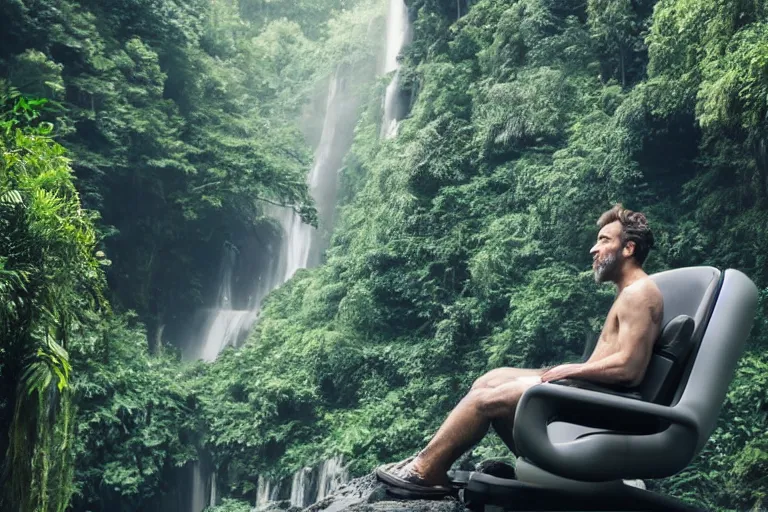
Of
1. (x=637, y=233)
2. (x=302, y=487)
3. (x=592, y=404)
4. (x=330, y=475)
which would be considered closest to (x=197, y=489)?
(x=302, y=487)

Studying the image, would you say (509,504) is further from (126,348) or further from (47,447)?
(126,348)

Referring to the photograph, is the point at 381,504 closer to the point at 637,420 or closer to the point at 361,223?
the point at 637,420

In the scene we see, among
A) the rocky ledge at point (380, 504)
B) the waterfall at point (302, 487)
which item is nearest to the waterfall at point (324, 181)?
the waterfall at point (302, 487)

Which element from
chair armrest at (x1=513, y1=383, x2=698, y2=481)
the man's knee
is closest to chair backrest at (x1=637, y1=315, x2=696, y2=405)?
chair armrest at (x1=513, y1=383, x2=698, y2=481)

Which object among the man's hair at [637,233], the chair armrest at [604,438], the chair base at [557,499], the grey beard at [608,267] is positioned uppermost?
the man's hair at [637,233]

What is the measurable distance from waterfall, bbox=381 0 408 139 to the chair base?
14.0 metres

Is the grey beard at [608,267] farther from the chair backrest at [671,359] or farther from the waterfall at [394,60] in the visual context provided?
the waterfall at [394,60]

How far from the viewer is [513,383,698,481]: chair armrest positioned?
220cm

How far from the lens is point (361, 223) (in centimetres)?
1512

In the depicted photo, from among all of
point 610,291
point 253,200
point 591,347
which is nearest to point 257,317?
point 253,200

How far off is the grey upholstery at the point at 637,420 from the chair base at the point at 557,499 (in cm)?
4

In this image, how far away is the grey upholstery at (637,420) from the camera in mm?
2201

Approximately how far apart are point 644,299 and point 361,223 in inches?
503

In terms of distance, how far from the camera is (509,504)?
2354 millimetres
